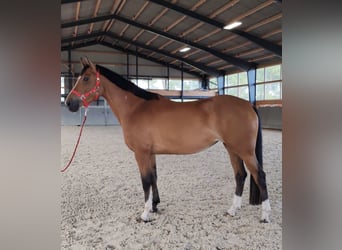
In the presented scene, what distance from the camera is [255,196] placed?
8.13 feet

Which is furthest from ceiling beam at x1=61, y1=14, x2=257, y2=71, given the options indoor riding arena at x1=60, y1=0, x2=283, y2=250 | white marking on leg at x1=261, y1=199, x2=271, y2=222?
white marking on leg at x1=261, y1=199, x2=271, y2=222

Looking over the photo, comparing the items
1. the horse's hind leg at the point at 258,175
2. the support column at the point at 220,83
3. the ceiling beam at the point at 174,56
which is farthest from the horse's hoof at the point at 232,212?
the support column at the point at 220,83

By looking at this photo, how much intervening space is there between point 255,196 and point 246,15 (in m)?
7.04

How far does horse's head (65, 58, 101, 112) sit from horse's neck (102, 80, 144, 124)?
0.28 feet

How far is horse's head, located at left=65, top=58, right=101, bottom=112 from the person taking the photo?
2.42 m

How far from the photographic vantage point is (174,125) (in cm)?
234

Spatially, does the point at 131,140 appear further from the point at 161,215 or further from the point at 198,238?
the point at 198,238

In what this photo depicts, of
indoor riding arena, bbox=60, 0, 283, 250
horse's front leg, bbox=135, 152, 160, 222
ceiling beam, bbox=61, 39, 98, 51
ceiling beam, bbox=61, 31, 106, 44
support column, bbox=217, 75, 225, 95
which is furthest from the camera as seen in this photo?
support column, bbox=217, 75, 225, 95

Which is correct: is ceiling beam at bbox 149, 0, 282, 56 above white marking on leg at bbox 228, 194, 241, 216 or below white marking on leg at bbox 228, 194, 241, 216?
above

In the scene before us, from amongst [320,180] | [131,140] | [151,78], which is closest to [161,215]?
[131,140]

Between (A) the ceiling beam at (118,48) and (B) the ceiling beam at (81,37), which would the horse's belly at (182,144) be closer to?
(B) the ceiling beam at (81,37)

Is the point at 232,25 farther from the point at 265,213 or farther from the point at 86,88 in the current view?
the point at 265,213

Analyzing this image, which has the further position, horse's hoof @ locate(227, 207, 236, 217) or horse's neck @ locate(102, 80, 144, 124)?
horse's neck @ locate(102, 80, 144, 124)

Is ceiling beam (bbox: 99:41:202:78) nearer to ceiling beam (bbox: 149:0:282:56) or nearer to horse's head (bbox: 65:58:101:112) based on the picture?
ceiling beam (bbox: 149:0:282:56)
